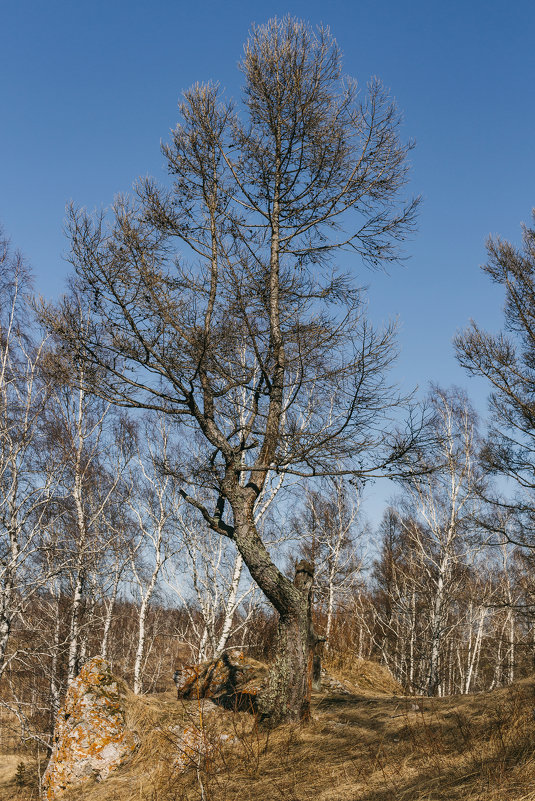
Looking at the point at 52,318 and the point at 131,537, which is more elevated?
the point at 52,318

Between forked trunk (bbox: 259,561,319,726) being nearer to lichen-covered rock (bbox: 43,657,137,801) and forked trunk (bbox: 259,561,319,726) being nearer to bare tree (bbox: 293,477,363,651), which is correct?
lichen-covered rock (bbox: 43,657,137,801)

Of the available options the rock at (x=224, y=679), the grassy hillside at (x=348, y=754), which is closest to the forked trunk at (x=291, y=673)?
the grassy hillside at (x=348, y=754)

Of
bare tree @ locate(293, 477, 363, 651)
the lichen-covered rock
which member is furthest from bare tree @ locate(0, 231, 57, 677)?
bare tree @ locate(293, 477, 363, 651)

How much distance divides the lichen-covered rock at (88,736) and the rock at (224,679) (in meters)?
1.11

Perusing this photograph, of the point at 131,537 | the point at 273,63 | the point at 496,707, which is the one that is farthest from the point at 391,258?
the point at 131,537

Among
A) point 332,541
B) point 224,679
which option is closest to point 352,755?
point 224,679

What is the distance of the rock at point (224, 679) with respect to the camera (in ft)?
22.9

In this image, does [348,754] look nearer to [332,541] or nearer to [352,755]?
[352,755]

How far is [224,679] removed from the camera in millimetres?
7527

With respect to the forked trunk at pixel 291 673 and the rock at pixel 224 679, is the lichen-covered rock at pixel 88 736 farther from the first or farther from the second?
the forked trunk at pixel 291 673

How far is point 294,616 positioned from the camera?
610cm

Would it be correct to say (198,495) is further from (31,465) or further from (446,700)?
(446,700)

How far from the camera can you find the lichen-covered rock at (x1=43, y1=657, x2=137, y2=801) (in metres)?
5.73

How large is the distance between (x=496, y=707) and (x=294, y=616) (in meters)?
2.14
